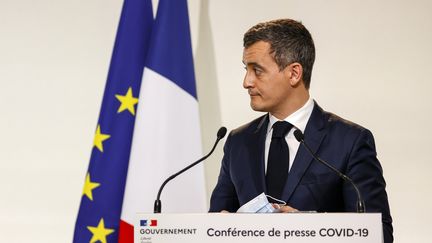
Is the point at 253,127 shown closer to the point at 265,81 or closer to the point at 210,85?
the point at 265,81

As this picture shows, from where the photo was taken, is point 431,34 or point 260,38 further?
point 431,34

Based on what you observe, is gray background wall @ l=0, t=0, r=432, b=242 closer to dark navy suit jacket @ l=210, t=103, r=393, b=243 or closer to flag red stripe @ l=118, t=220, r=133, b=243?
flag red stripe @ l=118, t=220, r=133, b=243

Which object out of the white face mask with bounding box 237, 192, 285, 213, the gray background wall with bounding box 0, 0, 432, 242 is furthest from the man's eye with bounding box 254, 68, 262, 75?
the gray background wall with bounding box 0, 0, 432, 242

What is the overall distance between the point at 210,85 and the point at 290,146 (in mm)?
1220

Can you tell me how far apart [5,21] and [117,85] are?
3.40 ft

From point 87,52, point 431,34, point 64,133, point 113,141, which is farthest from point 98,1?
point 431,34

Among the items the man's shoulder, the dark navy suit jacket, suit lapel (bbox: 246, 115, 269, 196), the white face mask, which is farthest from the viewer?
the man's shoulder

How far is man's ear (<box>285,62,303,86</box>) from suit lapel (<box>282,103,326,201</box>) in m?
0.16

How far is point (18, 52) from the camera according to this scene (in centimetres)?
384

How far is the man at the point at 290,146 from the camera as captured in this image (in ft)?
8.16

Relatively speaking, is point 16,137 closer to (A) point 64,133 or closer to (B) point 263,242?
(A) point 64,133

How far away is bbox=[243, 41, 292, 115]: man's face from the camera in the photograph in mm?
2623

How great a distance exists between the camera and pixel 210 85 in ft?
12.4

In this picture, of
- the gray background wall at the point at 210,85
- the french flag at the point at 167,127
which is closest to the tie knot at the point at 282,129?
the french flag at the point at 167,127
